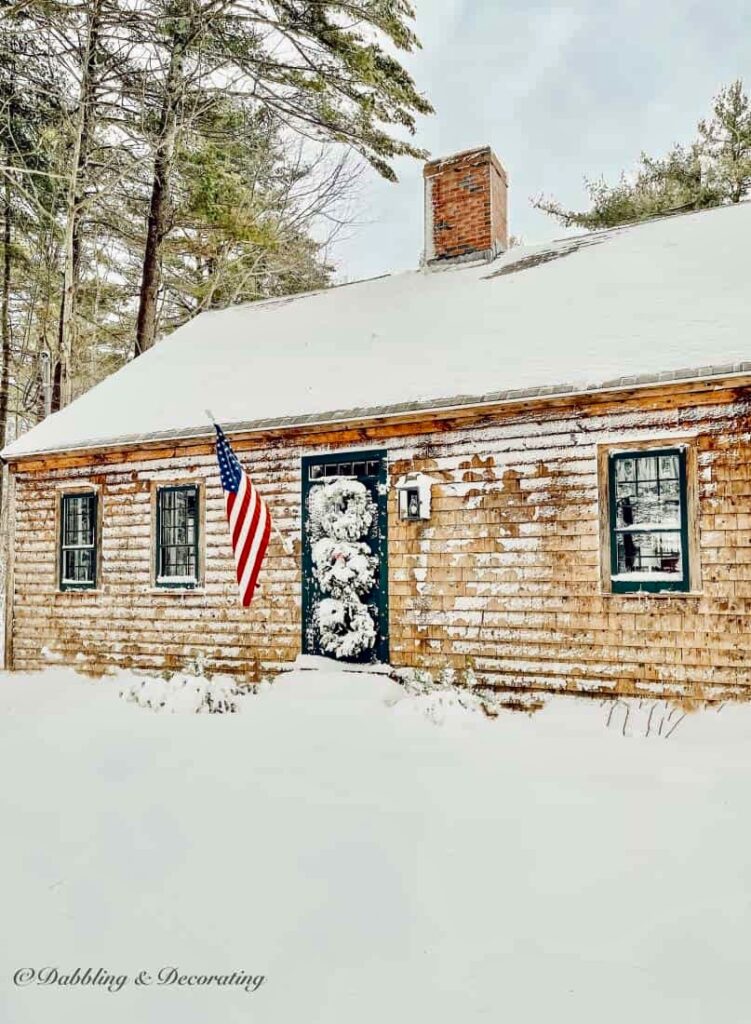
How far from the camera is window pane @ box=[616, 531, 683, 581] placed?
6891 mm

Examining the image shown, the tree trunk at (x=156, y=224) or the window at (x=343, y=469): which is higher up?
the tree trunk at (x=156, y=224)

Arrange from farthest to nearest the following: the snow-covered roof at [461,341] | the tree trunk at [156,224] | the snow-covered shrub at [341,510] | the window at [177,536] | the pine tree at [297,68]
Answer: the tree trunk at [156,224] < the pine tree at [297,68] < the window at [177,536] < the snow-covered shrub at [341,510] < the snow-covered roof at [461,341]

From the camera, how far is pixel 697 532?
22.1 feet

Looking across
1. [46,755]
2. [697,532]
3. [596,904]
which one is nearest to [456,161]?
[697,532]

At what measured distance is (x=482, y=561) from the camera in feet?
25.4

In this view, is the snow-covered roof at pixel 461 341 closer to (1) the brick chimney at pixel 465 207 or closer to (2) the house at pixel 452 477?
(2) the house at pixel 452 477

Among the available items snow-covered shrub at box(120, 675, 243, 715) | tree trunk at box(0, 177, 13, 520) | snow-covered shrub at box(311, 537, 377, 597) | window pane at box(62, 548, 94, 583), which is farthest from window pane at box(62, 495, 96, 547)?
tree trunk at box(0, 177, 13, 520)

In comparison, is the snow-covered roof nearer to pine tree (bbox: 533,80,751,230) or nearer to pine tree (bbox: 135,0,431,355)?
pine tree (bbox: 135,0,431,355)

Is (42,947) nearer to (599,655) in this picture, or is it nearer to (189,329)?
(599,655)

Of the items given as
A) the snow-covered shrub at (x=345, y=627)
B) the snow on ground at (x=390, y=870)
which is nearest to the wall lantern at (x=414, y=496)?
the snow-covered shrub at (x=345, y=627)

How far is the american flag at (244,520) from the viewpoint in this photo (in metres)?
7.73

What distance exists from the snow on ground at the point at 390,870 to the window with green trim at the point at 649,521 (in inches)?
48.8

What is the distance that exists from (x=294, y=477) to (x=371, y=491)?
106 centimetres

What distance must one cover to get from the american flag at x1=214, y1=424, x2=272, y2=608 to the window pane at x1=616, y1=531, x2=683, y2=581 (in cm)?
371
